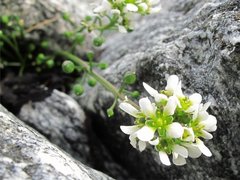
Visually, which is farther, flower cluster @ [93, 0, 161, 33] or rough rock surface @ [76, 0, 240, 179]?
flower cluster @ [93, 0, 161, 33]

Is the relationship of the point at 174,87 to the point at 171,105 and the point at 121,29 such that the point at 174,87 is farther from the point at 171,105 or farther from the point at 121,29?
the point at 121,29

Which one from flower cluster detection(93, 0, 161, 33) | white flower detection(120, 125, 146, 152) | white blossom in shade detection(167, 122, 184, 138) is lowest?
white flower detection(120, 125, 146, 152)

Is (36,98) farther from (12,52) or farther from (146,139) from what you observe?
(146,139)

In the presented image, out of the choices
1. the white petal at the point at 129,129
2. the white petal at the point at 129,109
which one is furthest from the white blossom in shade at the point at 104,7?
the white petal at the point at 129,129

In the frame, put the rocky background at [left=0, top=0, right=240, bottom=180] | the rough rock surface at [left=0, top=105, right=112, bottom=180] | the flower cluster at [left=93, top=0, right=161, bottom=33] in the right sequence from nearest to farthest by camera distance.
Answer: the rough rock surface at [left=0, top=105, right=112, bottom=180] → the rocky background at [left=0, top=0, right=240, bottom=180] → the flower cluster at [left=93, top=0, right=161, bottom=33]

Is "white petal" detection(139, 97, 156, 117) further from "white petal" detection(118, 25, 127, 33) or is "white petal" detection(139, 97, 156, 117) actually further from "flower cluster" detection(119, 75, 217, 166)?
"white petal" detection(118, 25, 127, 33)

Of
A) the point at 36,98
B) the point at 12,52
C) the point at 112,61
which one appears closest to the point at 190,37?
the point at 112,61

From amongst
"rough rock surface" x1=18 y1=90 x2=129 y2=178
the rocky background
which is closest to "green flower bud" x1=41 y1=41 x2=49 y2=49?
the rocky background
